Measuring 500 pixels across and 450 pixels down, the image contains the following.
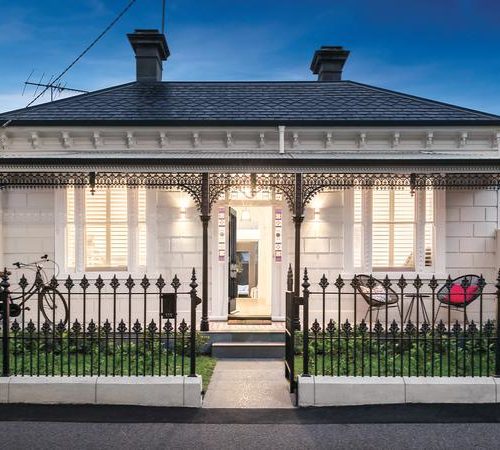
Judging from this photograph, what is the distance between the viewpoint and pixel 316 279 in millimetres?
8594

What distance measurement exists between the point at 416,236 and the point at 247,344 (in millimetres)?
4129

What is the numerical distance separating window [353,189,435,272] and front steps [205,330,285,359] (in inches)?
95.9

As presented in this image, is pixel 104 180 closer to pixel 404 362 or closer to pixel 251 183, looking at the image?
pixel 251 183

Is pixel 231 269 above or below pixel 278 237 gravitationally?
below

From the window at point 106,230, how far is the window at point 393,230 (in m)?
4.37

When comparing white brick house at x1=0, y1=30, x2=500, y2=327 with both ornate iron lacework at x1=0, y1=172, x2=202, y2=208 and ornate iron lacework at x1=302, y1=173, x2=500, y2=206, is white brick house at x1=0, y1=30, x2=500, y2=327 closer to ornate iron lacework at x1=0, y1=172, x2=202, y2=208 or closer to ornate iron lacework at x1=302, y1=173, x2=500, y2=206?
ornate iron lacework at x1=302, y1=173, x2=500, y2=206

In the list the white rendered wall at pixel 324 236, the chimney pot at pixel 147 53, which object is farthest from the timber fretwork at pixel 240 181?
the chimney pot at pixel 147 53

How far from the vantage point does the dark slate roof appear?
8.34 m

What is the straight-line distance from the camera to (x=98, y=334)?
15.7ft

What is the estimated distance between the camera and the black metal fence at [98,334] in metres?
4.79

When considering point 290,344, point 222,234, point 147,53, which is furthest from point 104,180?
point 147,53

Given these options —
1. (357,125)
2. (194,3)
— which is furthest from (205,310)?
(194,3)

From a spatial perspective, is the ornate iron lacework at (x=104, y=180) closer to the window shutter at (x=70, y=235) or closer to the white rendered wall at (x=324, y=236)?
the window shutter at (x=70, y=235)

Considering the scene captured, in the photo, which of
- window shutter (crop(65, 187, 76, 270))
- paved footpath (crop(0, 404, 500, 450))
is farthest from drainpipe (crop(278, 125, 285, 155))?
paved footpath (crop(0, 404, 500, 450))
